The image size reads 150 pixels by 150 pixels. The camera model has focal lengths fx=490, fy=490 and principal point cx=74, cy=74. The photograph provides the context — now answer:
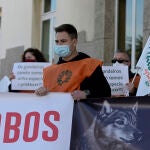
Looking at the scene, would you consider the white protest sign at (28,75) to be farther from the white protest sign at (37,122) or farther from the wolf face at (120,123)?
the wolf face at (120,123)

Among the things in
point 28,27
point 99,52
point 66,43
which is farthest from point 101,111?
point 28,27

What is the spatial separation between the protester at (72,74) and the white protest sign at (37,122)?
0.34 ft

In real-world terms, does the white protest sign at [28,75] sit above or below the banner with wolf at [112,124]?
above

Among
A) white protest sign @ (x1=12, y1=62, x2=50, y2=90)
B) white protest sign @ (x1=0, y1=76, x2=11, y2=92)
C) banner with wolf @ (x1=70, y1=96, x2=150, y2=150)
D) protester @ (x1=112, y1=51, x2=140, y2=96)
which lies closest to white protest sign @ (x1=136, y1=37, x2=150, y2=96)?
protester @ (x1=112, y1=51, x2=140, y2=96)

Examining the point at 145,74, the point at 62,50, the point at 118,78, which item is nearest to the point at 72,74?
the point at 62,50

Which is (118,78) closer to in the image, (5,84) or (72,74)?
(72,74)

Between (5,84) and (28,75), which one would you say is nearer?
(28,75)

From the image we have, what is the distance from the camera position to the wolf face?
13.1ft

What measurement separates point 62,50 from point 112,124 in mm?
810

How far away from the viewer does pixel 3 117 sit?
4.40 meters

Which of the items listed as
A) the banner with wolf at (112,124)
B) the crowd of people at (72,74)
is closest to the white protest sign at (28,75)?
the crowd of people at (72,74)

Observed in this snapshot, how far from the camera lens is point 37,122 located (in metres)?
4.37

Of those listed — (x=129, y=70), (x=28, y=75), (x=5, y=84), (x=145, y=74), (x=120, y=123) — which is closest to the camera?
(x=120, y=123)

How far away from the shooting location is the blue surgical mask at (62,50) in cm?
436
